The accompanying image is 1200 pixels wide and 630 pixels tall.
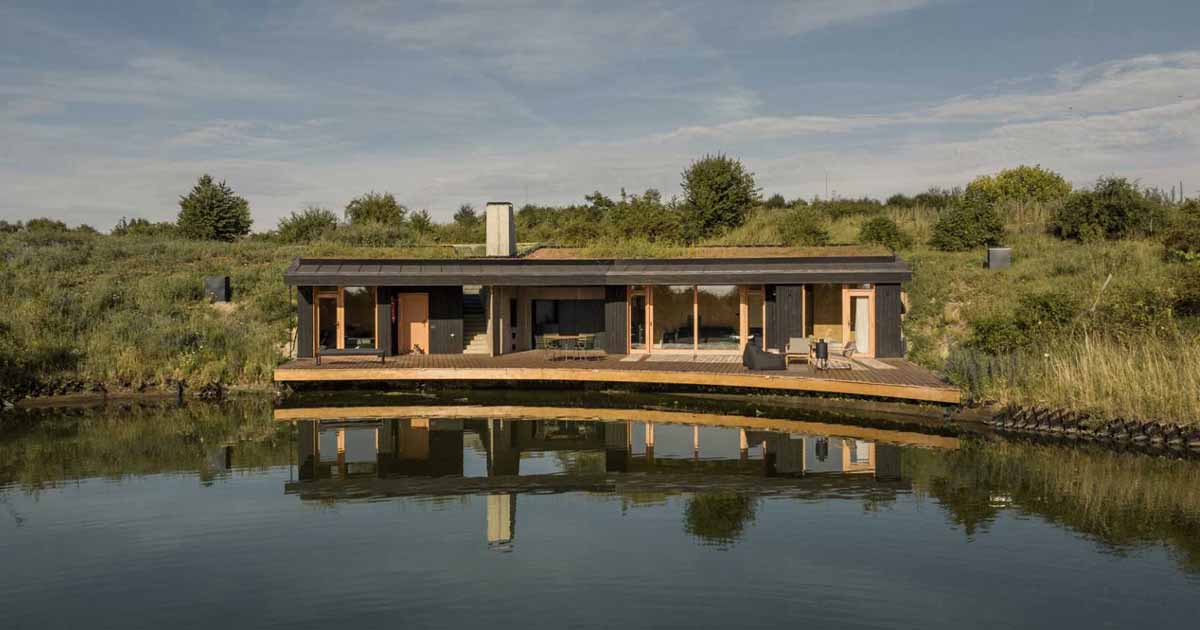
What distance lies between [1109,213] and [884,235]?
6.64 m

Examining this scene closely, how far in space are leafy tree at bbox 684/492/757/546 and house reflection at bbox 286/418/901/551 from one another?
0.12 m

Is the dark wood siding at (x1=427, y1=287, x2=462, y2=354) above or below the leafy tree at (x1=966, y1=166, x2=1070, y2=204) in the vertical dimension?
below

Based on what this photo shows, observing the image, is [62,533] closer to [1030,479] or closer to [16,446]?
Answer: [16,446]

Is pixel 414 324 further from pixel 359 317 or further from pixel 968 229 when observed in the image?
pixel 968 229

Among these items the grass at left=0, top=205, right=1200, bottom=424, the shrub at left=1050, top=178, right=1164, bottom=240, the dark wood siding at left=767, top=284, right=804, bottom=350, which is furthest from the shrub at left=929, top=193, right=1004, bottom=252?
the dark wood siding at left=767, top=284, right=804, bottom=350

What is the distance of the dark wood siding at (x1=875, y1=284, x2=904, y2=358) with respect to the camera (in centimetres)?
1905

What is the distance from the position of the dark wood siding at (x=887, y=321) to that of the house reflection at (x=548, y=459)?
21.5ft

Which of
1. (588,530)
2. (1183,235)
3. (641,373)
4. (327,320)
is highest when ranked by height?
(1183,235)

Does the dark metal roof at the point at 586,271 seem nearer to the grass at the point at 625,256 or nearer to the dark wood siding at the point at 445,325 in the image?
the dark wood siding at the point at 445,325

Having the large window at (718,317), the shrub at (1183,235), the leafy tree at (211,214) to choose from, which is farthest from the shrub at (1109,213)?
the leafy tree at (211,214)

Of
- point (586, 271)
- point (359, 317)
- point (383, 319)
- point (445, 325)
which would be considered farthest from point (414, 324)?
point (586, 271)

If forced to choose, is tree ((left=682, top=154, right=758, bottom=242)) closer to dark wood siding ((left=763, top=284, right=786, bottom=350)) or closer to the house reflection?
dark wood siding ((left=763, top=284, right=786, bottom=350))

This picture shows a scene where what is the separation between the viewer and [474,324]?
2114 cm

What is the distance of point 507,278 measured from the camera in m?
19.6
